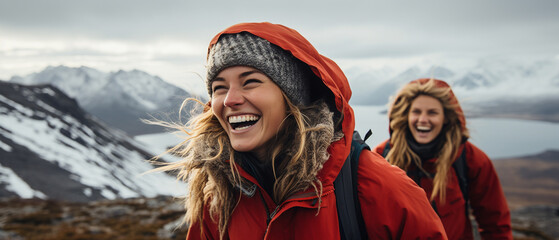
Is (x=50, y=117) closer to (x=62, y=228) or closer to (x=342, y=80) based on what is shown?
(x=62, y=228)

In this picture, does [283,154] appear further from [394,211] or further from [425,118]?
[425,118]

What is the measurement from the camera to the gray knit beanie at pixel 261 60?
7.97ft

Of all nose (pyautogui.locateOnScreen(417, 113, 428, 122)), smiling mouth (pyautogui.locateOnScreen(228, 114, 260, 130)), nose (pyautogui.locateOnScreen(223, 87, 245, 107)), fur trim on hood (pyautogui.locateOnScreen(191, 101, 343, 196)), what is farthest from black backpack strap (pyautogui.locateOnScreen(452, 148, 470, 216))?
nose (pyautogui.locateOnScreen(223, 87, 245, 107))

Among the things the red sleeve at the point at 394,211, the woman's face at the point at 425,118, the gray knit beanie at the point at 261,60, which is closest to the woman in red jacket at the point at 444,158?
the woman's face at the point at 425,118

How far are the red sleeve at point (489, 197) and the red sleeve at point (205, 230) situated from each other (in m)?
3.57

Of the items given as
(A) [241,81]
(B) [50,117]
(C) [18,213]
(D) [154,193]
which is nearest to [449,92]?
(A) [241,81]

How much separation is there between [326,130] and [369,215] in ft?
2.11

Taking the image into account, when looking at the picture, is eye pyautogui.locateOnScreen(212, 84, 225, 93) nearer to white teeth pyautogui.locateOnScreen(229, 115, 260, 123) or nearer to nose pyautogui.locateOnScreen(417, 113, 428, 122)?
white teeth pyautogui.locateOnScreen(229, 115, 260, 123)

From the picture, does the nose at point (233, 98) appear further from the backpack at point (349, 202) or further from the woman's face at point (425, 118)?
the woman's face at point (425, 118)

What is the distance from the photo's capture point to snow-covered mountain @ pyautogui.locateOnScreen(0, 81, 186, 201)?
61188 mm

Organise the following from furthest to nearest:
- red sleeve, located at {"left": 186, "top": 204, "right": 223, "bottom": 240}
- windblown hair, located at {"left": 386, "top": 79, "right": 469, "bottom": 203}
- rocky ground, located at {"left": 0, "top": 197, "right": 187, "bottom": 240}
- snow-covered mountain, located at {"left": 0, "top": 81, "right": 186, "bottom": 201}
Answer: snow-covered mountain, located at {"left": 0, "top": 81, "right": 186, "bottom": 201} < rocky ground, located at {"left": 0, "top": 197, "right": 187, "bottom": 240} < windblown hair, located at {"left": 386, "top": 79, "right": 469, "bottom": 203} < red sleeve, located at {"left": 186, "top": 204, "right": 223, "bottom": 240}

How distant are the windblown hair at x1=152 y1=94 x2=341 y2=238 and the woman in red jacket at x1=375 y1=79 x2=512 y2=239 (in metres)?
2.64

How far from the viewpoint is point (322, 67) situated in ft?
8.49

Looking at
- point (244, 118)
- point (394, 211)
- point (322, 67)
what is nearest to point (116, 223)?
point (244, 118)
